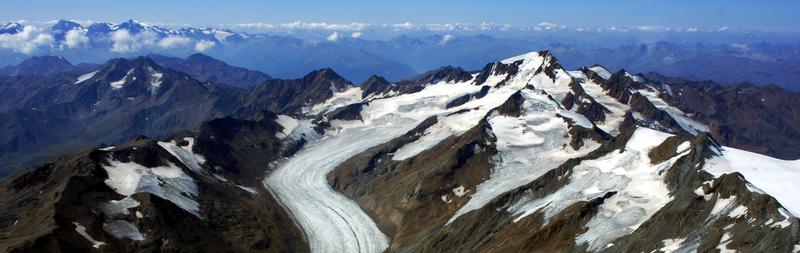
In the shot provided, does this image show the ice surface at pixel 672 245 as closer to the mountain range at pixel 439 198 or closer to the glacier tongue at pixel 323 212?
the mountain range at pixel 439 198

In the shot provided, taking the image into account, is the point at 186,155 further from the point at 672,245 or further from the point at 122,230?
the point at 672,245

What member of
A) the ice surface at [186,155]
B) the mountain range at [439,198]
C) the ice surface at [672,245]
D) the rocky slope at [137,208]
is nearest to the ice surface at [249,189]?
the rocky slope at [137,208]

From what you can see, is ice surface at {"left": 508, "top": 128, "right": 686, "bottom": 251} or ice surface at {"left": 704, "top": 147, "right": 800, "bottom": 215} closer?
ice surface at {"left": 704, "top": 147, "right": 800, "bottom": 215}

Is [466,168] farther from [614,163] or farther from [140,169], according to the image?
[140,169]

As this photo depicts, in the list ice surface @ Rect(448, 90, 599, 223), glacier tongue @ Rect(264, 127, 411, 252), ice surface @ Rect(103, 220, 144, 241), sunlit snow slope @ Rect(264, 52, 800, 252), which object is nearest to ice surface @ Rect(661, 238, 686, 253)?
sunlit snow slope @ Rect(264, 52, 800, 252)

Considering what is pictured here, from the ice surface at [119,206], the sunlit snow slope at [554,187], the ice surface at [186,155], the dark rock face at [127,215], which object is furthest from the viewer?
the ice surface at [186,155]

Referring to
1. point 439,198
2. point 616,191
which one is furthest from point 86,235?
point 616,191

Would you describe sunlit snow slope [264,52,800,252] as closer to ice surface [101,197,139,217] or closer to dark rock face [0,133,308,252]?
dark rock face [0,133,308,252]
